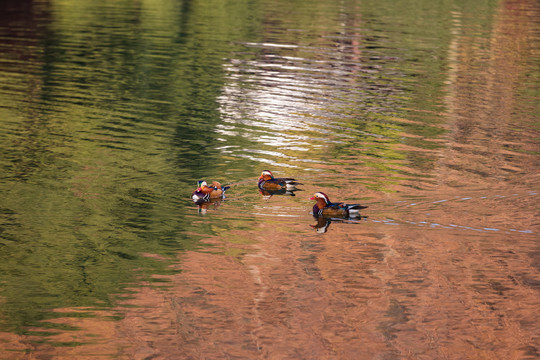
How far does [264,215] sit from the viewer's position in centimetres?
1762

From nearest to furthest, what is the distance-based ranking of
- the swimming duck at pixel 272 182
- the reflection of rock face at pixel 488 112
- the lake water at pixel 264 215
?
1. the lake water at pixel 264 215
2. the swimming duck at pixel 272 182
3. the reflection of rock face at pixel 488 112

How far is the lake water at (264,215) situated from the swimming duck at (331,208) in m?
0.24

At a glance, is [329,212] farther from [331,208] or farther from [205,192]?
[205,192]

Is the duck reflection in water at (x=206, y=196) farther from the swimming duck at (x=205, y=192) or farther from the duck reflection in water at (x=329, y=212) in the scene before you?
the duck reflection in water at (x=329, y=212)

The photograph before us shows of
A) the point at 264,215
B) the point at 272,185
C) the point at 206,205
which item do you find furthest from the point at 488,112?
the point at 206,205

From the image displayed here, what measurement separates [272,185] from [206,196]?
5.02 ft

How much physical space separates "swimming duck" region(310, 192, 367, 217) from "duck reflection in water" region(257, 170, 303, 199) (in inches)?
56.3

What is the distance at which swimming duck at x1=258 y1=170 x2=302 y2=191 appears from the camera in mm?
18578

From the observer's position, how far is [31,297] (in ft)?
45.1

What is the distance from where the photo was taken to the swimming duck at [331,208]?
56.3 ft

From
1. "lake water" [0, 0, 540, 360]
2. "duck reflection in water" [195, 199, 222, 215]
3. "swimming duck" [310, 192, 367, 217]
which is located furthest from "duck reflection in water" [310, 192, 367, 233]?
"duck reflection in water" [195, 199, 222, 215]

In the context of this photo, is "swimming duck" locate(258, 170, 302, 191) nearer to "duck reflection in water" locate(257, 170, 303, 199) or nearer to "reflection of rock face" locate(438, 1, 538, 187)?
"duck reflection in water" locate(257, 170, 303, 199)

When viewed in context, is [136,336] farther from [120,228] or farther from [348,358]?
[120,228]

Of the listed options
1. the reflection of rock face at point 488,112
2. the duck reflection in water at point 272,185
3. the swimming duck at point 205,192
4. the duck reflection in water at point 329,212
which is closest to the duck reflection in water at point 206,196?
the swimming duck at point 205,192
